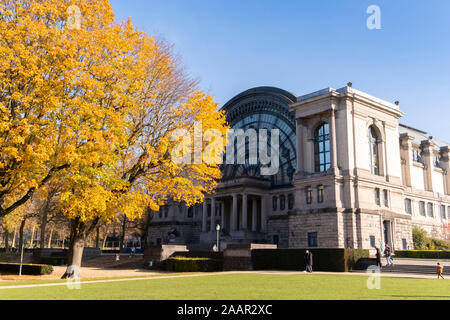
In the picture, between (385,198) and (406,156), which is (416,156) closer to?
(406,156)

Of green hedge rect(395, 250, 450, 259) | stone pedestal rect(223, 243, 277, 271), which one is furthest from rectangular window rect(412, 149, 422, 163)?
stone pedestal rect(223, 243, 277, 271)

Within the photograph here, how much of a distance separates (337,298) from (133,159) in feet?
61.9

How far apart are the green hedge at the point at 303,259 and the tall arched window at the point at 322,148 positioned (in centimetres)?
2256

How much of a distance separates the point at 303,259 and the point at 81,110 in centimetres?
2222

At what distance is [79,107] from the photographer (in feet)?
67.2

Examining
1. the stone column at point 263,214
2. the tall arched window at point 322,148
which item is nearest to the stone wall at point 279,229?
the stone column at point 263,214

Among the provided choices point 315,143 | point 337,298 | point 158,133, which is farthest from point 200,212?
point 337,298

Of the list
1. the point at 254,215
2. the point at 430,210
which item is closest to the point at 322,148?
the point at 254,215

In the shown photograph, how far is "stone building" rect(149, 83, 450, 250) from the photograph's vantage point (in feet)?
169

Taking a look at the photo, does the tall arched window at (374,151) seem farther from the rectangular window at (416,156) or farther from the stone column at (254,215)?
the stone column at (254,215)

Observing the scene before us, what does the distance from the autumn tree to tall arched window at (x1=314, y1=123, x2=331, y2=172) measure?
108 feet

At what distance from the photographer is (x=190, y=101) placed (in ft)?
85.8

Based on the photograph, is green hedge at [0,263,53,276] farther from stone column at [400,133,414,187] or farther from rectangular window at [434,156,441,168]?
rectangular window at [434,156,441,168]
